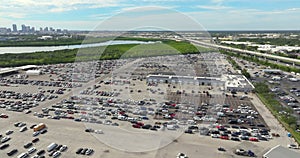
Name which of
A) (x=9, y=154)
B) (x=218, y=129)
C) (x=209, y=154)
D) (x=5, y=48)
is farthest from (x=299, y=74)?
(x=5, y=48)

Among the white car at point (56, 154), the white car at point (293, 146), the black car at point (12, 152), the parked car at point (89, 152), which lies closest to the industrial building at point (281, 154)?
the white car at point (293, 146)

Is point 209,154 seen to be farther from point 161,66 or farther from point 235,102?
point 161,66

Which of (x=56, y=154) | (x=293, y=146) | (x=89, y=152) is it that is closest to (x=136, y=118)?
(x=89, y=152)

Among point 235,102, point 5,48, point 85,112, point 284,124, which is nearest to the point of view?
point 284,124

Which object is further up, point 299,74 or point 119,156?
point 299,74

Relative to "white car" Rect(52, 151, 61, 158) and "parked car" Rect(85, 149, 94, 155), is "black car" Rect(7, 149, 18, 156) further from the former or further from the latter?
"parked car" Rect(85, 149, 94, 155)

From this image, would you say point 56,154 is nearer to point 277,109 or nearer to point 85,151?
point 85,151

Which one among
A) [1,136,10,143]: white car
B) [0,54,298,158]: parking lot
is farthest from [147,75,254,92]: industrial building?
[1,136,10,143]: white car

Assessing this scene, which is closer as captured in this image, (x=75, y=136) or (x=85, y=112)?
(x=75, y=136)
